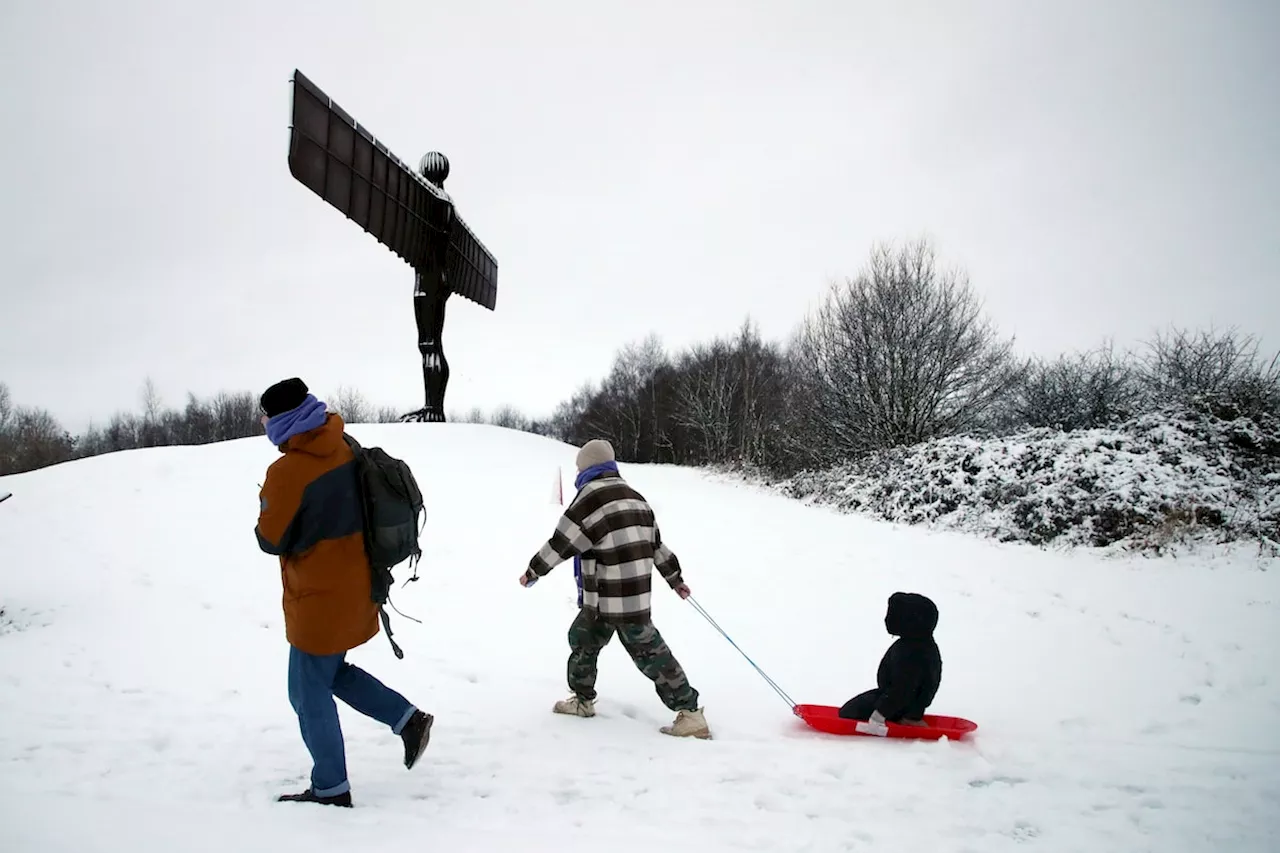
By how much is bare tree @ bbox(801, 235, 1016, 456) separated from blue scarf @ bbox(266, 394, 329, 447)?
54.0 ft

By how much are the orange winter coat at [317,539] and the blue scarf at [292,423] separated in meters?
0.03

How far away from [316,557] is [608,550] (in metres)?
1.57

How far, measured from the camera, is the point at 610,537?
12.3 ft

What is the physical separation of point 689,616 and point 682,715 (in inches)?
105

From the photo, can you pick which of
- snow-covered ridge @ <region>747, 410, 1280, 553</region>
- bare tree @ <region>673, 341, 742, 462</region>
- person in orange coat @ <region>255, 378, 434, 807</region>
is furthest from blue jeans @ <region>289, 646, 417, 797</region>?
bare tree @ <region>673, 341, 742, 462</region>

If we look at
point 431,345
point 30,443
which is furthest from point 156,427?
point 431,345

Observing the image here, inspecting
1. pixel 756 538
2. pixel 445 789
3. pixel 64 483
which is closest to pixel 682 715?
pixel 445 789

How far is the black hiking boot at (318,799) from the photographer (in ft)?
8.97

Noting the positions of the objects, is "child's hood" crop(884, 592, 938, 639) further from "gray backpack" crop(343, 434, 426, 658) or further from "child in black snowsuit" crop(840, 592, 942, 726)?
"gray backpack" crop(343, 434, 426, 658)

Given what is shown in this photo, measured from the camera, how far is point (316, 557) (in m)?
2.71

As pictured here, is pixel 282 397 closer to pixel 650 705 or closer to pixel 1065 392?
pixel 650 705

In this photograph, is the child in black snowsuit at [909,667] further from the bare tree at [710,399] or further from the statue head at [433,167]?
the bare tree at [710,399]

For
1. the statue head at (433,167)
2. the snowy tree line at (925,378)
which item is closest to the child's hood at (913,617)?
the snowy tree line at (925,378)

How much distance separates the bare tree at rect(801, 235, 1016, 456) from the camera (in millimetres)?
16625
